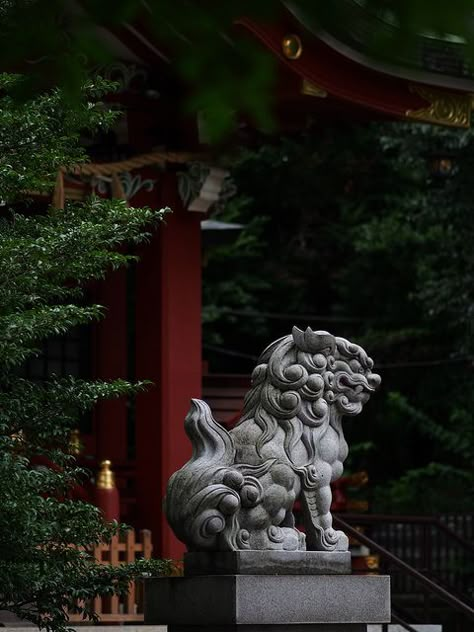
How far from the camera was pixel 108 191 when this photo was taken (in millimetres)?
13070

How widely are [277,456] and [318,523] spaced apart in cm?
48

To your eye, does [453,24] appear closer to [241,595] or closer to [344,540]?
[241,595]

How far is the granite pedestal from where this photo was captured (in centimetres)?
823

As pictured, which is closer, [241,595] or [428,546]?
[241,595]

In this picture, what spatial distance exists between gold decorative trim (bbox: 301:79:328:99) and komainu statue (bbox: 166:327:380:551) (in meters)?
4.09

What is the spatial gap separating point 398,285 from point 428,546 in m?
10.1

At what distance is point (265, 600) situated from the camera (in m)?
8.28

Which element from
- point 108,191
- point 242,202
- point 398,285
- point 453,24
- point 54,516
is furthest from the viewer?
point 398,285

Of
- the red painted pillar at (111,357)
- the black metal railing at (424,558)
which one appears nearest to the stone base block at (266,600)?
the black metal railing at (424,558)

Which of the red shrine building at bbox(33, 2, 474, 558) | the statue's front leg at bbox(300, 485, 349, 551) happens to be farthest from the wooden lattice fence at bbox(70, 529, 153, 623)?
the statue's front leg at bbox(300, 485, 349, 551)

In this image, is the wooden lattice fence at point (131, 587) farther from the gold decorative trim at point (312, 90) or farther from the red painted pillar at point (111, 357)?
the gold decorative trim at point (312, 90)

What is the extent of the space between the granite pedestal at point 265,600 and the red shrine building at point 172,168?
156 inches

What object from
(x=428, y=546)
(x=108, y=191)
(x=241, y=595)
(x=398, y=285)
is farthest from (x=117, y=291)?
(x=398, y=285)

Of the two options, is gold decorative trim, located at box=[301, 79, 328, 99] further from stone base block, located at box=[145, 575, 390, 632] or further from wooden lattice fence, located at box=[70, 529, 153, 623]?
stone base block, located at box=[145, 575, 390, 632]
